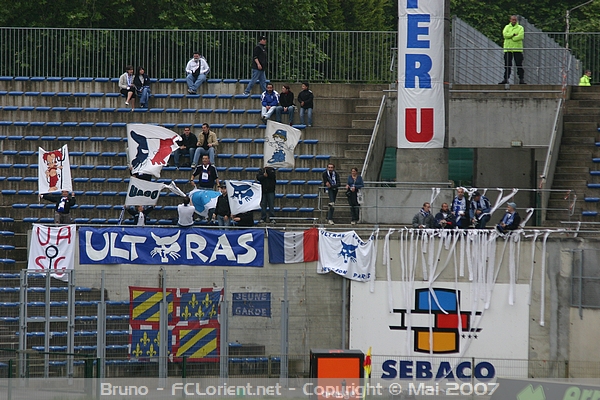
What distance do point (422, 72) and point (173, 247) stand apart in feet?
26.1

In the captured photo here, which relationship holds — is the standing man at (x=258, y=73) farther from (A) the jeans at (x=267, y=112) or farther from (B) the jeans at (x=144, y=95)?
(B) the jeans at (x=144, y=95)

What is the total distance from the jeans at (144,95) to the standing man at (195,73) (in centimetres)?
126

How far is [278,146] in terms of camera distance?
1172 inches

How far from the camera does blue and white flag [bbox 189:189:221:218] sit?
2881 centimetres

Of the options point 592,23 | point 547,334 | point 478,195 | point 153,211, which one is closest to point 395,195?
point 478,195

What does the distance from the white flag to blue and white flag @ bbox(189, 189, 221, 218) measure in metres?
0.94

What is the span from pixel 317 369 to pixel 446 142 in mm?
11104

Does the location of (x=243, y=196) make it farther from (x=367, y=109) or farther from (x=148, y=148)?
(x=367, y=109)

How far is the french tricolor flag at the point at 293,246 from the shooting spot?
2741cm

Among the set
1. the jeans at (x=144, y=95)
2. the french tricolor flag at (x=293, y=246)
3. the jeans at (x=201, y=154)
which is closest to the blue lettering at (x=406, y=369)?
the french tricolor flag at (x=293, y=246)

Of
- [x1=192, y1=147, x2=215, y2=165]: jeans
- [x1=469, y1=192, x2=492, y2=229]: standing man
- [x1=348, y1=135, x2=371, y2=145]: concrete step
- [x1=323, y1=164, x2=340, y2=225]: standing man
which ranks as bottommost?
[x1=469, y1=192, x2=492, y2=229]: standing man

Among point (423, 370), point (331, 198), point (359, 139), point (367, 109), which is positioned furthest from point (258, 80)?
point (423, 370)

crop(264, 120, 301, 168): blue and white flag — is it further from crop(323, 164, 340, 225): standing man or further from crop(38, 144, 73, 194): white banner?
crop(38, 144, 73, 194): white banner

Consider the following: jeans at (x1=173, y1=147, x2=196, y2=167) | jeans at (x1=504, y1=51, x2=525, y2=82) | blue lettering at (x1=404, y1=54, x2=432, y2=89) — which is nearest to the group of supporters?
blue lettering at (x1=404, y1=54, x2=432, y2=89)
